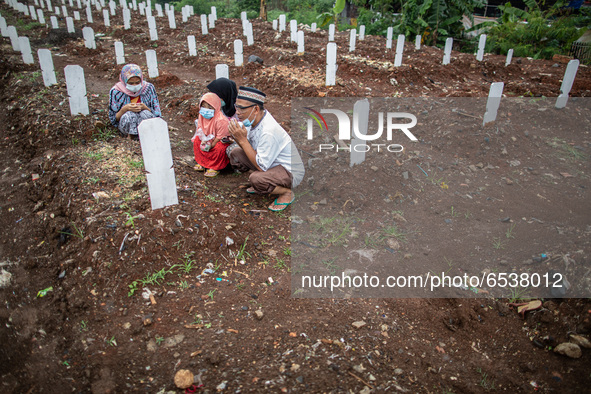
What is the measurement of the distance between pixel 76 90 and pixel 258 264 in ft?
13.0

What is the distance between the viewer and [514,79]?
992 centimetres

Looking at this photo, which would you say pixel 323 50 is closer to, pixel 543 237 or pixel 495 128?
pixel 495 128

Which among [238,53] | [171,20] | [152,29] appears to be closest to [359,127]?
[238,53]

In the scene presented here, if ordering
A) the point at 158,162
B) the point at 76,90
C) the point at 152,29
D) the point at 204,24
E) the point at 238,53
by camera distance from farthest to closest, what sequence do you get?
the point at 204,24
the point at 152,29
the point at 238,53
the point at 76,90
the point at 158,162

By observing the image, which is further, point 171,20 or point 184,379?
point 171,20

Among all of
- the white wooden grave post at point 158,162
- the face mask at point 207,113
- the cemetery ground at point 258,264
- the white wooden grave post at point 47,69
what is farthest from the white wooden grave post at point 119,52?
the white wooden grave post at point 158,162

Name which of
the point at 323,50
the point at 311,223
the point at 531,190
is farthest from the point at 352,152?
the point at 323,50

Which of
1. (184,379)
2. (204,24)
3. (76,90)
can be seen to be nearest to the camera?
(184,379)

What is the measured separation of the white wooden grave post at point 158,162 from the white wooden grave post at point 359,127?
2341 mm

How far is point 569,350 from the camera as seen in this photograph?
8.07 ft

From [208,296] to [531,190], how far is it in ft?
13.9

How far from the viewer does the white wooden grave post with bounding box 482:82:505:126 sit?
5566 mm

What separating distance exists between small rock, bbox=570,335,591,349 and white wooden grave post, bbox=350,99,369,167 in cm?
292

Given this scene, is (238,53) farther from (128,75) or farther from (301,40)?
(128,75)
